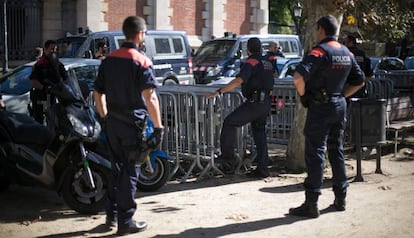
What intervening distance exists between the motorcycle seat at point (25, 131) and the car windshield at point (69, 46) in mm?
10557

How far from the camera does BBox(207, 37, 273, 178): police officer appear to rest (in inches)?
331

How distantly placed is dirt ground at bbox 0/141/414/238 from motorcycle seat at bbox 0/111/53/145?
74 cm

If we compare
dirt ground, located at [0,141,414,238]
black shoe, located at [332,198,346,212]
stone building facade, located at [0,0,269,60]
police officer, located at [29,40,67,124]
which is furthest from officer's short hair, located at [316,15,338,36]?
stone building facade, located at [0,0,269,60]

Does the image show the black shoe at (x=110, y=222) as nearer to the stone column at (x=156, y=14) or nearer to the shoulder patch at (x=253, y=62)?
the shoulder patch at (x=253, y=62)

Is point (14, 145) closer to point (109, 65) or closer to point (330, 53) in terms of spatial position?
point (109, 65)

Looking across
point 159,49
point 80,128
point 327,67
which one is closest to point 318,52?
point 327,67

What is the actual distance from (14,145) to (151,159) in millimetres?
1588

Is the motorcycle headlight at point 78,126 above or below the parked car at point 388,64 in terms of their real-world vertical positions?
below

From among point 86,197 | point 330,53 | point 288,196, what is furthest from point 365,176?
point 86,197

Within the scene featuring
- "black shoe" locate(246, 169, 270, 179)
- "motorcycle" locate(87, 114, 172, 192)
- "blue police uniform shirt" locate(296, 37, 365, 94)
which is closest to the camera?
"blue police uniform shirt" locate(296, 37, 365, 94)

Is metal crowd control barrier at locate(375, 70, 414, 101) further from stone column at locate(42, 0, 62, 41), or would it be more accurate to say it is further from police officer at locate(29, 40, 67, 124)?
stone column at locate(42, 0, 62, 41)

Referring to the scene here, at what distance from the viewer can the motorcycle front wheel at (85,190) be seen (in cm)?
657

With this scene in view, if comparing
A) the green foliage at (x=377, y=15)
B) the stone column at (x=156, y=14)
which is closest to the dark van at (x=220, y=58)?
the stone column at (x=156, y=14)

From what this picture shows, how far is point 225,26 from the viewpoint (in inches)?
1268
